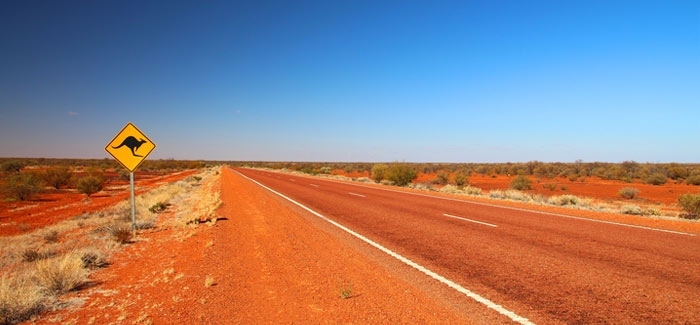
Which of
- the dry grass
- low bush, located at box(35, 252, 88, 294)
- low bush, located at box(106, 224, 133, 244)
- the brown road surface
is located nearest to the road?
the brown road surface

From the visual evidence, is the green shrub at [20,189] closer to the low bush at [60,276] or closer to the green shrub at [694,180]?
the low bush at [60,276]

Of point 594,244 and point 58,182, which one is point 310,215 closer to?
point 594,244

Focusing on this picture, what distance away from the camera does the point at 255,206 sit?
13.9 metres

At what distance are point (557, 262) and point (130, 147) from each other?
31.5 feet

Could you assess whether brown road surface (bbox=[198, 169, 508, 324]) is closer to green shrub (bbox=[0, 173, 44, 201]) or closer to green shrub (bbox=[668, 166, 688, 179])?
green shrub (bbox=[0, 173, 44, 201])

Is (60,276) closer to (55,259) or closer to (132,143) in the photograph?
(55,259)

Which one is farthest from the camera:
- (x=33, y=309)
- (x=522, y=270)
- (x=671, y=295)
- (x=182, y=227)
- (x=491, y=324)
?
(x=182, y=227)

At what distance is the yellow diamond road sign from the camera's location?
829 centimetres

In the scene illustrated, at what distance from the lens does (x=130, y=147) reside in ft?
27.9

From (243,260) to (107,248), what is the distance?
134 inches

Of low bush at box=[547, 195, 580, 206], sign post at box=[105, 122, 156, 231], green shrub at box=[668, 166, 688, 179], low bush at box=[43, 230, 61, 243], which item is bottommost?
low bush at box=[43, 230, 61, 243]

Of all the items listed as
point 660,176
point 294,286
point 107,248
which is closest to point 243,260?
point 294,286

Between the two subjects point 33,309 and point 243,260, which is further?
point 243,260

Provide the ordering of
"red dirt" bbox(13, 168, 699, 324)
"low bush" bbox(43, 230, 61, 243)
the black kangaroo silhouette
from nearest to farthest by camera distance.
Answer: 1. "red dirt" bbox(13, 168, 699, 324)
2. the black kangaroo silhouette
3. "low bush" bbox(43, 230, 61, 243)
